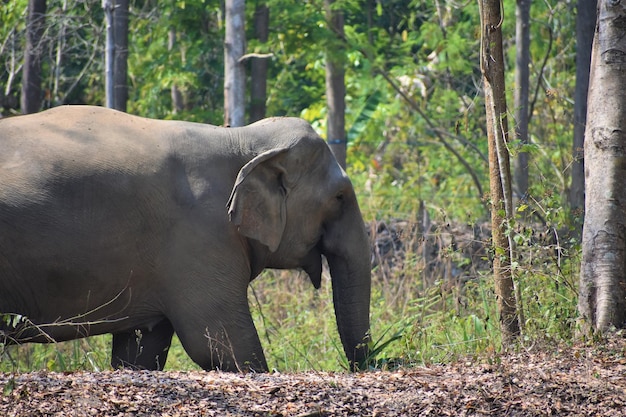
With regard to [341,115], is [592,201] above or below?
below

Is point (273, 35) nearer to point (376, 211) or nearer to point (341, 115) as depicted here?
point (341, 115)

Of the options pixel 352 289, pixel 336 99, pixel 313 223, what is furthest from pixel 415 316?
pixel 336 99

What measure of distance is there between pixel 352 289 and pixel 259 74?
642 centimetres

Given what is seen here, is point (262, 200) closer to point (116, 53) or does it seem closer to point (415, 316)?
point (415, 316)

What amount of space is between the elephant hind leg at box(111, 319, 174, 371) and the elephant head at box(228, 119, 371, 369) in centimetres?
94

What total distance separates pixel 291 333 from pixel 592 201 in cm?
429

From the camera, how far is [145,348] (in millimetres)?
7848

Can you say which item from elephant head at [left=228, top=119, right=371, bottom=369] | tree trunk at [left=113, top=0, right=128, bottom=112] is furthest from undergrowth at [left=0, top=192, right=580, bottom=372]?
tree trunk at [left=113, top=0, right=128, bottom=112]

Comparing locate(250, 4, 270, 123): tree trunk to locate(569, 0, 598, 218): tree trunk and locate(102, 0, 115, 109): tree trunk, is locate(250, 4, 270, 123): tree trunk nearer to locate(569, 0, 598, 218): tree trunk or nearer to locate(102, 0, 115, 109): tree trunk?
locate(102, 0, 115, 109): tree trunk

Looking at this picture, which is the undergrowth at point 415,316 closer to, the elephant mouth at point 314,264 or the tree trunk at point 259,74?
the elephant mouth at point 314,264

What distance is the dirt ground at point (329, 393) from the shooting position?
5.09 m

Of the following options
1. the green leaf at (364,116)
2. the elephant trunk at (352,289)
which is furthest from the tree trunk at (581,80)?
the green leaf at (364,116)

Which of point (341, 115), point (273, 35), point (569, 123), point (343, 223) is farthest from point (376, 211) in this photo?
point (343, 223)

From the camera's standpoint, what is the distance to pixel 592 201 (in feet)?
22.0
